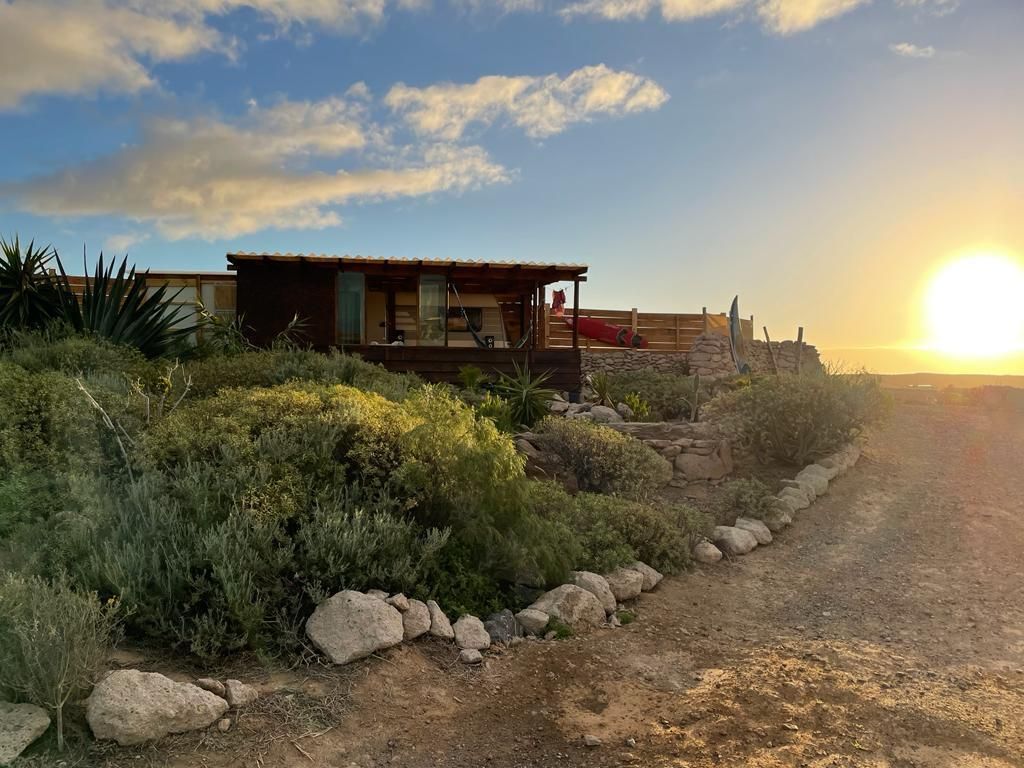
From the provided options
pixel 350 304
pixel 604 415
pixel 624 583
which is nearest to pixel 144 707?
pixel 624 583

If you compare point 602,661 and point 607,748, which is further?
point 602,661

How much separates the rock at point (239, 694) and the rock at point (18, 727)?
76 centimetres

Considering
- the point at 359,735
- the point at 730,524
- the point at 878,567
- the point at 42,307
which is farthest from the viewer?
the point at 42,307

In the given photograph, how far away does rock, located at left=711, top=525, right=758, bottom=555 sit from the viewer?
750cm

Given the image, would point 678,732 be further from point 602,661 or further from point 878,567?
point 878,567

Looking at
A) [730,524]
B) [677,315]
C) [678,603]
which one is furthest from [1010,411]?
[678,603]

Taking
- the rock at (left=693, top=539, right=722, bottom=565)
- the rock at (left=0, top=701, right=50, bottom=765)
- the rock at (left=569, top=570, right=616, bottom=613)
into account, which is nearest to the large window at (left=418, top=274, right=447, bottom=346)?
the rock at (left=693, top=539, right=722, bottom=565)

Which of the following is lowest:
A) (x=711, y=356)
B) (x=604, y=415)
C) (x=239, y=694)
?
(x=239, y=694)

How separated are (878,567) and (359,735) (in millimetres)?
5733

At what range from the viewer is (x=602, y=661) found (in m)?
4.64

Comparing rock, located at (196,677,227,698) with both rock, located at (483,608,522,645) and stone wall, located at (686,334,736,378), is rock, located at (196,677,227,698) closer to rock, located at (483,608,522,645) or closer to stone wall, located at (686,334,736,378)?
rock, located at (483,608,522,645)

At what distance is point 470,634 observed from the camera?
181 inches

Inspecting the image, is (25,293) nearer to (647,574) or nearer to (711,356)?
(647,574)

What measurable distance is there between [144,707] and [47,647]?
493 mm
